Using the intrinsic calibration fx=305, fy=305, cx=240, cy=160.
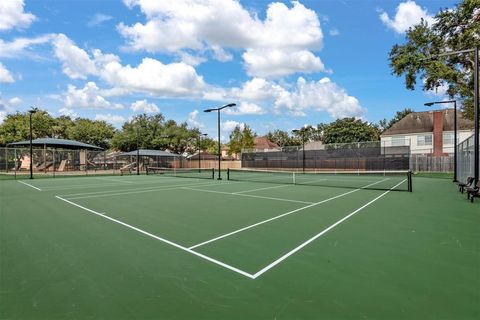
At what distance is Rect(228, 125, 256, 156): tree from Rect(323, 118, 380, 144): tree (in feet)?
77.3

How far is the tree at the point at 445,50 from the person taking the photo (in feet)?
69.6

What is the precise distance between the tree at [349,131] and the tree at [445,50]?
47.4 metres

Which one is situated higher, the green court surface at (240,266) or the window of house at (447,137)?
the window of house at (447,137)

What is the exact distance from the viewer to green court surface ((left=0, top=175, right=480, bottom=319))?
340cm

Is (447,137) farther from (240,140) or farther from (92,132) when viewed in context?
(92,132)

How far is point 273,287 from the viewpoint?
3.94 m

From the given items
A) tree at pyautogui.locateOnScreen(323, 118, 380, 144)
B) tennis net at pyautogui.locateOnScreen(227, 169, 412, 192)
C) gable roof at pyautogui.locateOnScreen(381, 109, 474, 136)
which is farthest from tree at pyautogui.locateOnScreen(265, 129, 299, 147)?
tennis net at pyautogui.locateOnScreen(227, 169, 412, 192)

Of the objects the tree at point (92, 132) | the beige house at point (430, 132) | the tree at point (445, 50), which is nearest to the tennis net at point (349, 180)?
the tree at point (445, 50)

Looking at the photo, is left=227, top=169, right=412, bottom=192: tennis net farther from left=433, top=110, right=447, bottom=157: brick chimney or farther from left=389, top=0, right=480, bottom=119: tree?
left=433, top=110, right=447, bottom=157: brick chimney

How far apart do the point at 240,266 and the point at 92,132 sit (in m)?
58.1

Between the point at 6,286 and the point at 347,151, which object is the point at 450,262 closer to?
the point at 6,286

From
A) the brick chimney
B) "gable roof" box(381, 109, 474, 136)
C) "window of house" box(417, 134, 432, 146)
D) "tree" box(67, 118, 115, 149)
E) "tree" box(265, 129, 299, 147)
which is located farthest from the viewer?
"tree" box(265, 129, 299, 147)

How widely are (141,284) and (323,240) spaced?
3685 millimetres

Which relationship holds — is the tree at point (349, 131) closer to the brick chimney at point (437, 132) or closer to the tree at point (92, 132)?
the brick chimney at point (437, 132)
